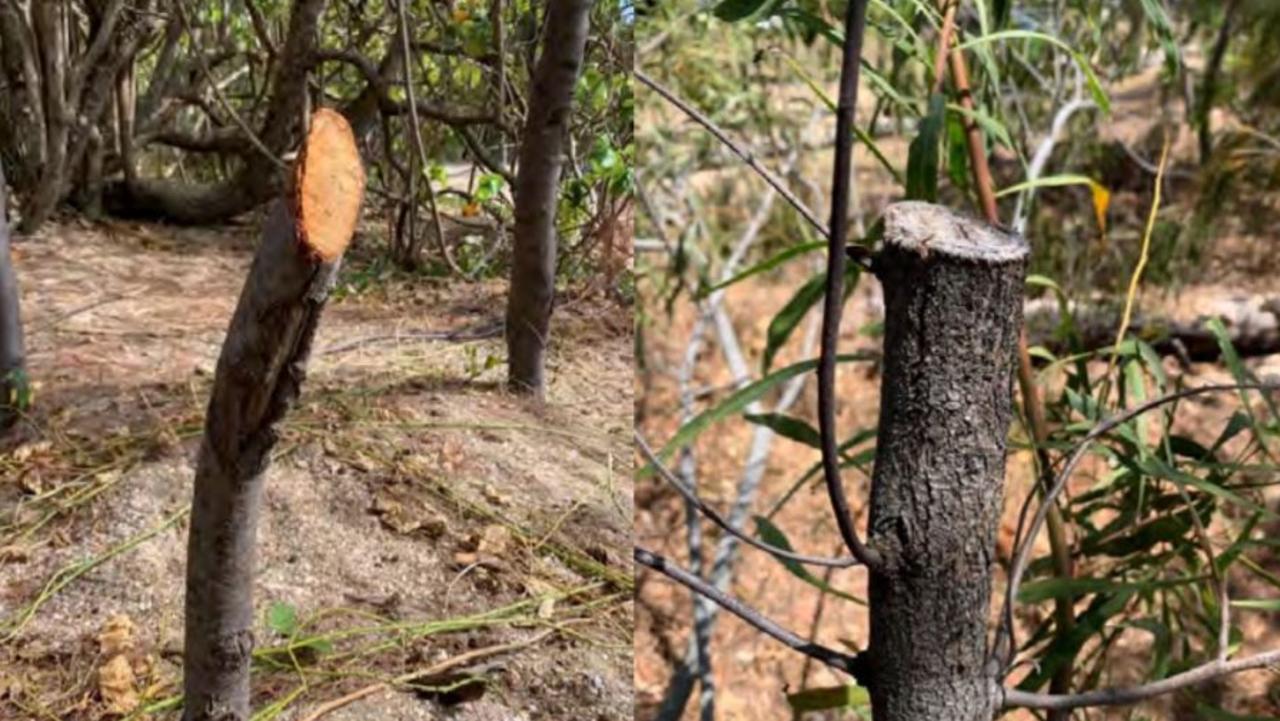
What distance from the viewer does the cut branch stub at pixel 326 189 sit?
0.48 meters

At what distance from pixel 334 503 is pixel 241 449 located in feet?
0.65

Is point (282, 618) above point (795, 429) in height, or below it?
below

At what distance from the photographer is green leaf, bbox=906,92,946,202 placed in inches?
23.1

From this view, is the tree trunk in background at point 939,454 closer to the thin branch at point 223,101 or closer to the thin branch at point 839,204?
the thin branch at point 839,204

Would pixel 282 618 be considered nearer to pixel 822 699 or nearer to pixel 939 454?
pixel 822 699

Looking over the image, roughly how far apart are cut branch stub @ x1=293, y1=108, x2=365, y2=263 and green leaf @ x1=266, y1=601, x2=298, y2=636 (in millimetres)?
287

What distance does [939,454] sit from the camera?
0.44 m

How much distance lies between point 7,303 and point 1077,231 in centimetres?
139

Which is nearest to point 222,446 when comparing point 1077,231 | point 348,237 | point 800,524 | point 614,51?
point 348,237

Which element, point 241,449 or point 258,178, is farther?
point 258,178

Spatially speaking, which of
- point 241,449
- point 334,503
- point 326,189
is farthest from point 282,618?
point 326,189

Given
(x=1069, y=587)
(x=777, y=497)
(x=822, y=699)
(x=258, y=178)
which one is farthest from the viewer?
(x=777, y=497)

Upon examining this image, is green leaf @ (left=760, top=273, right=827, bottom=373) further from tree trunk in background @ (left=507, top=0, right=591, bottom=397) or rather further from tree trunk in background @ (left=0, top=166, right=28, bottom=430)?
tree trunk in background @ (left=0, top=166, right=28, bottom=430)

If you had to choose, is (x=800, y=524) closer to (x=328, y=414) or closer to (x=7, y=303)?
(x=328, y=414)
